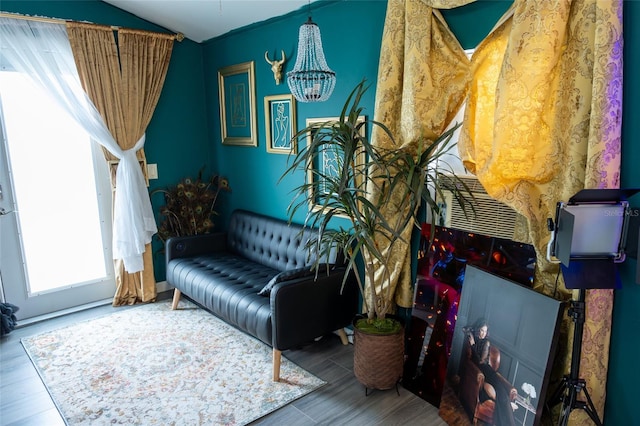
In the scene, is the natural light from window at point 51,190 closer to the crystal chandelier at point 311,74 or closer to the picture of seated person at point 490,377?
the crystal chandelier at point 311,74

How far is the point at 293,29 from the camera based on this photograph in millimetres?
3346

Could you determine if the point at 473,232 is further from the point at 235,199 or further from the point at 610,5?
the point at 235,199

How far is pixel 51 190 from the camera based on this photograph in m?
3.66

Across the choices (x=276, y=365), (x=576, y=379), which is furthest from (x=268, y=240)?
(x=576, y=379)

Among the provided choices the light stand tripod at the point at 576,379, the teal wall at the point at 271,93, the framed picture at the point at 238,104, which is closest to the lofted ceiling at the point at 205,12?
the teal wall at the point at 271,93

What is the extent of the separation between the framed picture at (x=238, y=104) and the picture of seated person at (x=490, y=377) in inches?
101

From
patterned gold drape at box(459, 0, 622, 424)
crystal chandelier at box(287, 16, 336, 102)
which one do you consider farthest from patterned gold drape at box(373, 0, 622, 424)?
crystal chandelier at box(287, 16, 336, 102)

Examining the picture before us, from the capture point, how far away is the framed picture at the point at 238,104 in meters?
3.87

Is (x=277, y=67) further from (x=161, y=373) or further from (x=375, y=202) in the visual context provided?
(x=161, y=373)

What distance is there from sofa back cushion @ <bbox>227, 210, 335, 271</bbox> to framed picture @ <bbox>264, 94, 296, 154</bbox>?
0.64m

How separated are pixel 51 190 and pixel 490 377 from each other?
367 centimetres

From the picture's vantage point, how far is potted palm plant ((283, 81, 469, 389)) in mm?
2164

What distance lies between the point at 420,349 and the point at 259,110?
246 centimetres

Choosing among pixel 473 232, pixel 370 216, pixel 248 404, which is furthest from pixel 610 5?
pixel 248 404
